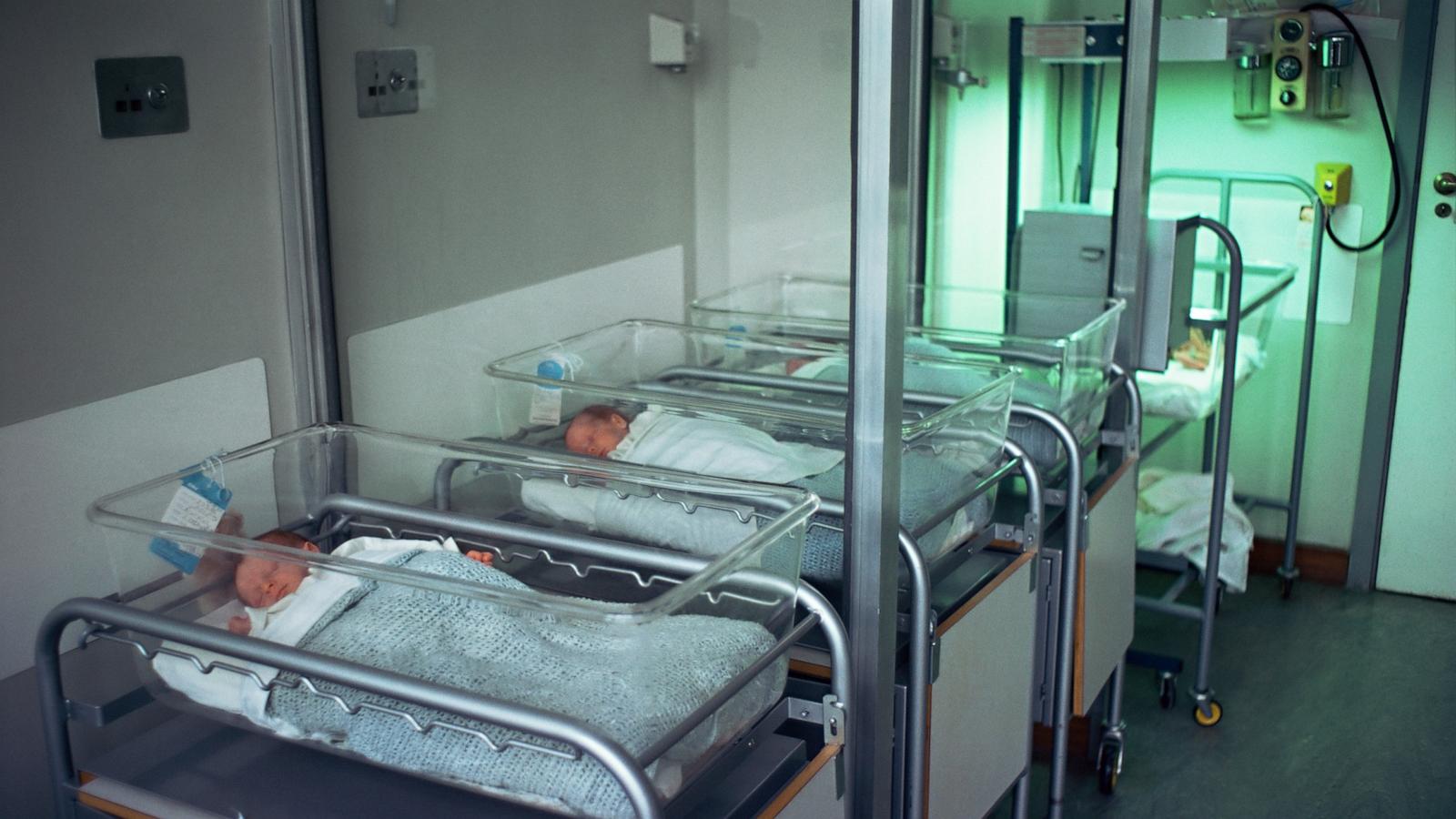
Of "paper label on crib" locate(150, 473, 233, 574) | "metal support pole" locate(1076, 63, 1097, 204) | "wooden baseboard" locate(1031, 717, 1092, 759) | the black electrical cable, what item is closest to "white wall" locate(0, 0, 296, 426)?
"paper label on crib" locate(150, 473, 233, 574)

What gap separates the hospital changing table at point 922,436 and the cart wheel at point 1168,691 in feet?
3.18

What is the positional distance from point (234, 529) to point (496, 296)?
871 millimetres

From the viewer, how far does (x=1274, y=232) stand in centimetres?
343

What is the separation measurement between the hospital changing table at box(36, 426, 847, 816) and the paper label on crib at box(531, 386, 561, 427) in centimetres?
36

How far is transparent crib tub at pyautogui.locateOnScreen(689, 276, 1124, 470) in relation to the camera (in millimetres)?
2260

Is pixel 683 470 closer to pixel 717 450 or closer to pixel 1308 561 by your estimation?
pixel 717 450

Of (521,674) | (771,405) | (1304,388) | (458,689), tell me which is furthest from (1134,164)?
(458,689)

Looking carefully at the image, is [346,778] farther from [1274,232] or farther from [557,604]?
[1274,232]

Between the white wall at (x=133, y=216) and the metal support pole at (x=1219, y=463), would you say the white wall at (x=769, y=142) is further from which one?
the white wall at (x=133, y=216)

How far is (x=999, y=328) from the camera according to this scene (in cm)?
274

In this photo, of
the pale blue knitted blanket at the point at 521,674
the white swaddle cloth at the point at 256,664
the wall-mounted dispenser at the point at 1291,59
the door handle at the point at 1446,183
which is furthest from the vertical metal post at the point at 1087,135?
the white swaddle cloth at the point at 256,664

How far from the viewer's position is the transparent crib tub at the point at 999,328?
2.26 m

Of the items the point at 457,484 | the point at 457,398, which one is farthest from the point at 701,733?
the point at 457,398

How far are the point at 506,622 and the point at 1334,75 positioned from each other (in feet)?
9.03
